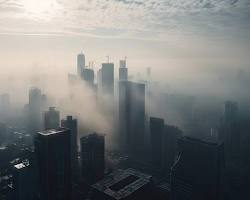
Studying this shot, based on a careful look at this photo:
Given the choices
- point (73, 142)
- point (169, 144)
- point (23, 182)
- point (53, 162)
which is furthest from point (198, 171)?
point (73, 142)

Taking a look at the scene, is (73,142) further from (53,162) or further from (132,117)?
(53,162)

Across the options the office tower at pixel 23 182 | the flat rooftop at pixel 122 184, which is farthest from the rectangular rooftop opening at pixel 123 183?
the office tower at pixel 23 182

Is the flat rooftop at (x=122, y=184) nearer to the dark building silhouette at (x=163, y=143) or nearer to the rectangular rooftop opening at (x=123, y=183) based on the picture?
the rectangular rooftop opening at (x=123, y=183)

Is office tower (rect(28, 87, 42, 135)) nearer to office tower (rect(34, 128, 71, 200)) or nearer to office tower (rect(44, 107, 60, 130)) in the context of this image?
office tower (rect(44, 107, 60, 130))

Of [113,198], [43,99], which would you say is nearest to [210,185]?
[113,198]

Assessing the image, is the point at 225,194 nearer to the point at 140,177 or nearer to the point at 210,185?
the point at 210,185

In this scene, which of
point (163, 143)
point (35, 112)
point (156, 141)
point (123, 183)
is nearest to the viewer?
point (123, 183)
